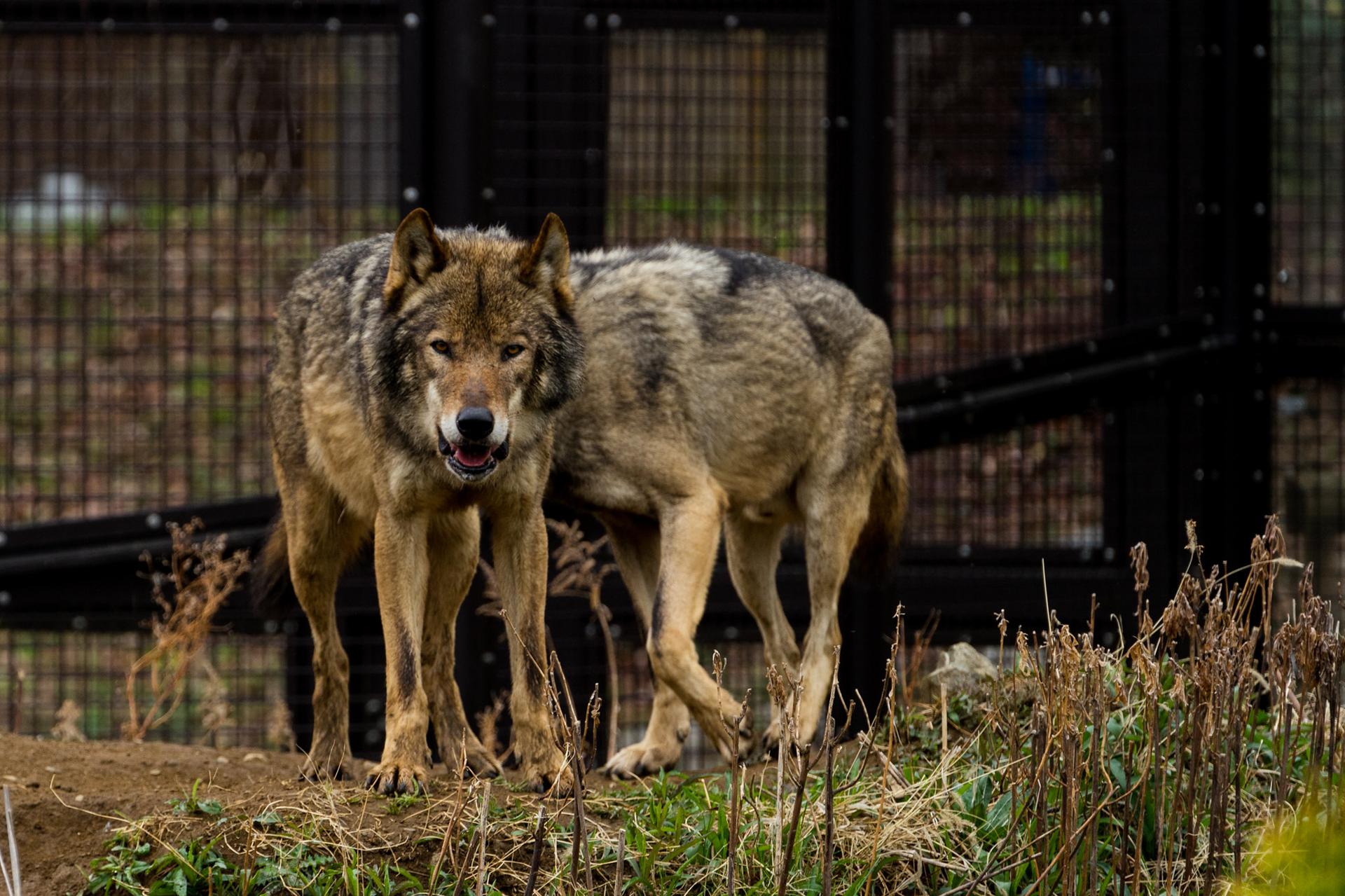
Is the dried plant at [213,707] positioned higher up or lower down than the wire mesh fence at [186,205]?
lower down

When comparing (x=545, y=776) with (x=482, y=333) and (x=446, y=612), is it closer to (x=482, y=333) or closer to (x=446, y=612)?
(x=446, y=612)

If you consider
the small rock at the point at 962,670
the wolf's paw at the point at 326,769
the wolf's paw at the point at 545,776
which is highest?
the small rock at the point at 962,670

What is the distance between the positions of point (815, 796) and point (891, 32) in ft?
11.4

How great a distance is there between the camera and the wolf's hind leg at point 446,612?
5008mm

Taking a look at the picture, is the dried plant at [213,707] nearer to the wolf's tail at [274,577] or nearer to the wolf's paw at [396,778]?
the wolf's tail at [274,577]

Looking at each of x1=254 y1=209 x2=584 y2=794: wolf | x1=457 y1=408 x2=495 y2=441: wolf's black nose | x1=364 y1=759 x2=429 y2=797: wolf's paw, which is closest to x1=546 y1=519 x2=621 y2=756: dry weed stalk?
x1=254 y1=209 x2=584 y2=794: wolf

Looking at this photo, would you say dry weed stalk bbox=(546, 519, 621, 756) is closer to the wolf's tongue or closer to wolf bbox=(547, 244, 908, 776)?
wolf bbox=(547, 244, 908, 776)

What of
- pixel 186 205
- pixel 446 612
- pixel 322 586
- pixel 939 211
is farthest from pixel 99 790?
pixel 939 211

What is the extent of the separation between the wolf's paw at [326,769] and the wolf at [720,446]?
36.2 inches

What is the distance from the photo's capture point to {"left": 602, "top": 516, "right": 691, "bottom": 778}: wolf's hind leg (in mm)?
5516

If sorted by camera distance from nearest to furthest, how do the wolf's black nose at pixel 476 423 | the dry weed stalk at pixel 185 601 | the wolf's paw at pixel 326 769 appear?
the wolf's black nose at pixel 476 423 → the wolf's paw at pixel 326 769 → the dry weed stalk at pixel 185 601

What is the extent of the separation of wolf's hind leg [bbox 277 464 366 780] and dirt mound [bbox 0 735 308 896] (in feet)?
0.59

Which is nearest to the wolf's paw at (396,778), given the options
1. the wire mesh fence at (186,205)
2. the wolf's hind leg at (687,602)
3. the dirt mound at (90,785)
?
the dirt mound at (90,785)

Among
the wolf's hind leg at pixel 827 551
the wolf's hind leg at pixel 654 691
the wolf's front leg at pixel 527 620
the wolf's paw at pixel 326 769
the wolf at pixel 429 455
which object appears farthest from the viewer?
the wolf's hind leg at pixel 827 551
